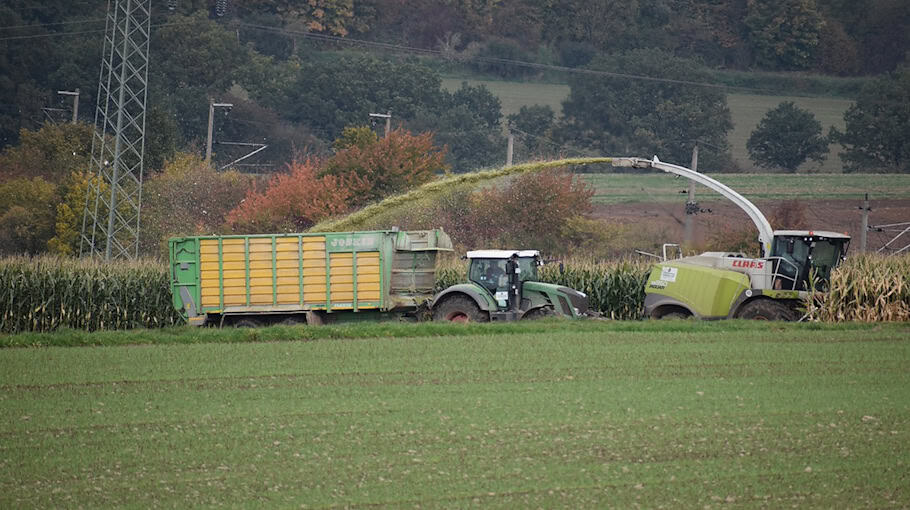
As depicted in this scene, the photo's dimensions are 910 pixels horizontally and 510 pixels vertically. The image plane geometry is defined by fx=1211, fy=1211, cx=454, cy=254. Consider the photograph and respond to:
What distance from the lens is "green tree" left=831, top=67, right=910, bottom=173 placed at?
86.4 metres

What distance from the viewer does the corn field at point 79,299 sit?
29.8 metres

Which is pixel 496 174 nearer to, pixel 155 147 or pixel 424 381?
pixel 424 381

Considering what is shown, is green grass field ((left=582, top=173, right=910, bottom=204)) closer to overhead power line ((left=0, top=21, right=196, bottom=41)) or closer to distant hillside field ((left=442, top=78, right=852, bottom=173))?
distant hillside field ((left=442, top=78, right=852, bottom=173))

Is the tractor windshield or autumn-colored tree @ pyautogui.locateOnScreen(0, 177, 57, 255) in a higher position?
autumn-colored tree @ pyautogui.locateOnScreen(0, 177, 57, 255)

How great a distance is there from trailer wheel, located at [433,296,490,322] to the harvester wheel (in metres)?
5.68

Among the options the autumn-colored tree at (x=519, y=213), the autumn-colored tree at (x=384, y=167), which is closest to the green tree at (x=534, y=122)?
the autumn-colored tree at (x=519, y=213)

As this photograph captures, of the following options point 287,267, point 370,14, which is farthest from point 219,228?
point 370,14

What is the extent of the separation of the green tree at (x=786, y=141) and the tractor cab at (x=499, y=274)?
66.5 m

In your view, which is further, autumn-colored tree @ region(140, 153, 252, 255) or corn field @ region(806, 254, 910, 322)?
autumn-colored tree @ region(140, 153, 252, 255)

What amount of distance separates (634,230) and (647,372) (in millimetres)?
38429

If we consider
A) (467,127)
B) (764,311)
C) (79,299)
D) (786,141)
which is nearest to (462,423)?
(764,311)

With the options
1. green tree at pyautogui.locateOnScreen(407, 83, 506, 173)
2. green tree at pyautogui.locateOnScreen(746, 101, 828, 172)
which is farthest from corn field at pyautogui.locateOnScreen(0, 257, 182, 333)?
green tree at pyautogui.locateOnScreen(746, 101, 828, 172)

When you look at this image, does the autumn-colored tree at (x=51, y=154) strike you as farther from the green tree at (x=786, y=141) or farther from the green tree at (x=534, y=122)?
the green tree at (x=786, y=141)

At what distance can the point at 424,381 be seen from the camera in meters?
18.6
